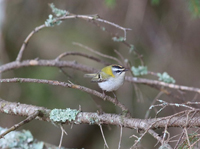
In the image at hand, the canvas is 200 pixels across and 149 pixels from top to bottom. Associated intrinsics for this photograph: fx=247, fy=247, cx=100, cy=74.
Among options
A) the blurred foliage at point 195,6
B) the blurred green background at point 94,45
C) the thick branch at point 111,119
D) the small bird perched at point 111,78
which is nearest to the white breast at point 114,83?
the small bird perched at point 111,78

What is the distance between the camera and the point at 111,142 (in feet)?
14.3

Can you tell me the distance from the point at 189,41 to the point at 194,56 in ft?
1.05

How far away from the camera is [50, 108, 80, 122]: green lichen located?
1946 mm

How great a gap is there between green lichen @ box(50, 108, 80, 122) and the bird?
1016mm

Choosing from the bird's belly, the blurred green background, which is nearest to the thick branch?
the bird's belly

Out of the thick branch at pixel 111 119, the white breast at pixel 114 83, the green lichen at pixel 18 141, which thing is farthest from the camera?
the white breast at pixel 114 83

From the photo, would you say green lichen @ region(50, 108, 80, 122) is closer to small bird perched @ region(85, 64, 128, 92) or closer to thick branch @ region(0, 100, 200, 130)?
thick branch @ region(0, 100, 200, 130)

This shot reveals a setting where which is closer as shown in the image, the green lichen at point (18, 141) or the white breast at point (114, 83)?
the green lichen at point (18, 141)

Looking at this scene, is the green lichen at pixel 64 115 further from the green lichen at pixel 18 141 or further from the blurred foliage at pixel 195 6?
the blurred foliage at pixel 195 6

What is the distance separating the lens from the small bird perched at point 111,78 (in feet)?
9.51

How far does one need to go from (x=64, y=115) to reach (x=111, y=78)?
3.76 ft

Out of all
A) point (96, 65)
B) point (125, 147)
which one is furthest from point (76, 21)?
point (125, 147)

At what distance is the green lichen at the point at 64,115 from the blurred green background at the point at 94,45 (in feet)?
7.74

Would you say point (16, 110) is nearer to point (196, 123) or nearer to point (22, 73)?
point (196, 123)
